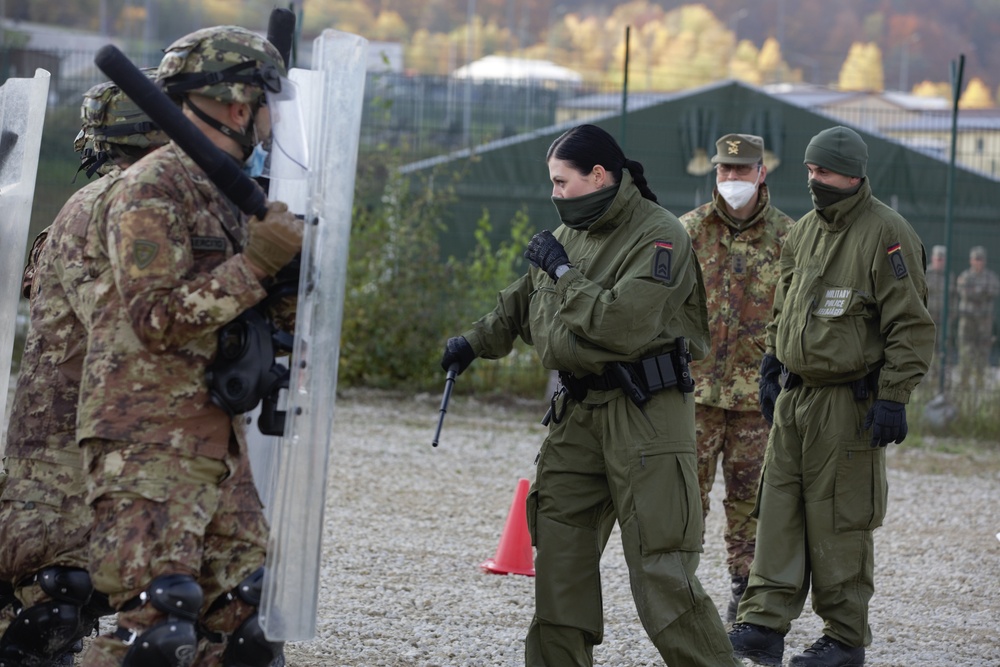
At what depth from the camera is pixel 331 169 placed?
3.38m

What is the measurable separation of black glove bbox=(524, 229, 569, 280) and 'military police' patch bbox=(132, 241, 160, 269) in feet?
4.73

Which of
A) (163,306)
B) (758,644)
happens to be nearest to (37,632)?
(163,306)

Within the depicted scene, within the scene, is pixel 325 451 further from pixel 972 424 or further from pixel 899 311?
pixel 972 424

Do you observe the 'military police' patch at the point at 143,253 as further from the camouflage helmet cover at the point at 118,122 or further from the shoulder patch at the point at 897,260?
the shoulder patch at the point at 897,260

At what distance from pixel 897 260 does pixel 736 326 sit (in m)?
1.19

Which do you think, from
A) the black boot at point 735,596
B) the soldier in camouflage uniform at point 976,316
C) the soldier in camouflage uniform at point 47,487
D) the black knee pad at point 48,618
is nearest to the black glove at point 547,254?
the soldier in camouflage uniform at point 47,487

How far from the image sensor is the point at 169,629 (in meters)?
3.16

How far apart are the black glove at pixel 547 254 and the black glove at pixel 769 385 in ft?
5.15

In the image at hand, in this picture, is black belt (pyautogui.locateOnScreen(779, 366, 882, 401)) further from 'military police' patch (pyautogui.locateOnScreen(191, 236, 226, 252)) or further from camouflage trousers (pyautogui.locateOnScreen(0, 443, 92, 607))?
camouflage trousers (pyautogui.locateOnScreen(0, 443, 92, 607))

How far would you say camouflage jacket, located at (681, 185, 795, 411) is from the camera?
600 centimetres

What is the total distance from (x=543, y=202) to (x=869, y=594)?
24.3ft

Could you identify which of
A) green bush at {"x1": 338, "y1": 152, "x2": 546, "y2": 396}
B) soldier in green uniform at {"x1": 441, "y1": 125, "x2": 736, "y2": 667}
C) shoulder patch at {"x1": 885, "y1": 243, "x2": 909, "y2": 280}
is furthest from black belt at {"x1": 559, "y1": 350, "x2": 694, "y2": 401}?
green bush at {"x1": 338, "y1": 152, "x2": 546, "y2": 396}

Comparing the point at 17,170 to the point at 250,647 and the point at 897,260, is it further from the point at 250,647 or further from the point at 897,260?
the point at 897,260

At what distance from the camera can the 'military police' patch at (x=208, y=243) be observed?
3.34 metres
